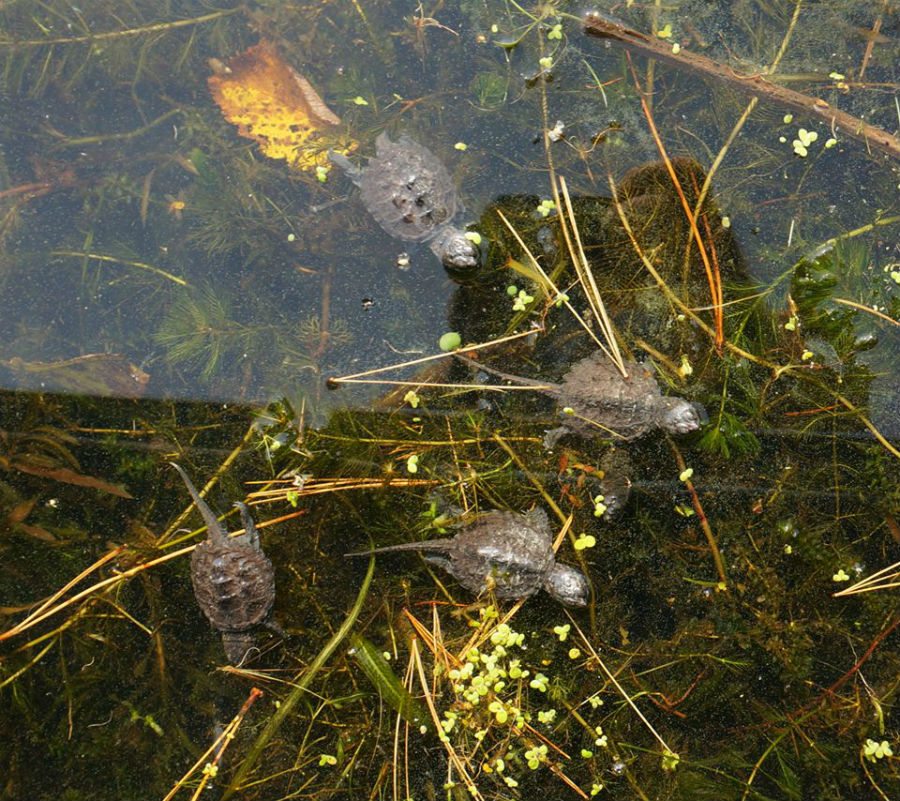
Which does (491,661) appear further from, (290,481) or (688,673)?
(290,481)

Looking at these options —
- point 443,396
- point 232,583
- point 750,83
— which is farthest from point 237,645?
point 750,83

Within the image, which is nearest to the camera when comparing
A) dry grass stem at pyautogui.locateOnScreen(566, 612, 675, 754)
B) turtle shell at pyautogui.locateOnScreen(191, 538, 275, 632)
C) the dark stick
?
turtle shell at pyautogui.locateOnScreen(191, 538, 275, 632)

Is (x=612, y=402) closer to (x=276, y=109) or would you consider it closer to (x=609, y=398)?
(x=609, y=398)

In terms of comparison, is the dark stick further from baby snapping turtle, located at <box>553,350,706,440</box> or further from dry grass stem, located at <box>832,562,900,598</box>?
dry grass stem, located at <box>832,562,900,598</box>

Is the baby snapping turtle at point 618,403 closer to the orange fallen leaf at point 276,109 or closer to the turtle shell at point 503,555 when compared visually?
the turtle shell at point 503,555

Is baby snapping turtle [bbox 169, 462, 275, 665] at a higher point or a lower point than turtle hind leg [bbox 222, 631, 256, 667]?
higher

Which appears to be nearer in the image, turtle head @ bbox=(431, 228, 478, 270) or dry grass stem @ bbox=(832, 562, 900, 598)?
turtle head @ bbox=(431, 228, 478, 270)

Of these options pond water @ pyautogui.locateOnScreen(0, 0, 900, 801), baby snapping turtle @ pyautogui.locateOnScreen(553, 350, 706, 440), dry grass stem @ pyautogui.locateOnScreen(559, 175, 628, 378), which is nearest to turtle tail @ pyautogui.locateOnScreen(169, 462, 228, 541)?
pond water @ pyautogui.locateOnScreen(0, 0, 900, 801)

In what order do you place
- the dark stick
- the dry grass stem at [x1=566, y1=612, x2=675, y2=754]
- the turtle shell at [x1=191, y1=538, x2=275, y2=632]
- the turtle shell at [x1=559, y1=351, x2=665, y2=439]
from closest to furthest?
the turtle shell at [x1=191, y1=538, x2=275, y2=632]
the turtle shell at [x1=559, y1=351, x2=665, y2=439]
the dry grass stem at [x1=566, y1=612, x2=675, y2=754]
the dark stick
